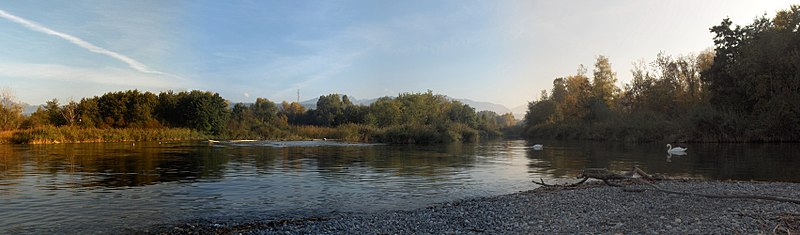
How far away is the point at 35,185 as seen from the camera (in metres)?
16.2

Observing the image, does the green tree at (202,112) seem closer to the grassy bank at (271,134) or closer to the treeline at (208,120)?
the treeline at (208,120)

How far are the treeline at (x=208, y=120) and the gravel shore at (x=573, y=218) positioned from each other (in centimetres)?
4180

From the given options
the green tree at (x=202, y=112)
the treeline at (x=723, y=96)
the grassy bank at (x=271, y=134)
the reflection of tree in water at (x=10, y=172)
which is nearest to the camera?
the reflection of tree in water at (x=10, y=172)

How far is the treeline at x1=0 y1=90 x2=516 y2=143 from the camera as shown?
55438 millimetres

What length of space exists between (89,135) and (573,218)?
61.2m

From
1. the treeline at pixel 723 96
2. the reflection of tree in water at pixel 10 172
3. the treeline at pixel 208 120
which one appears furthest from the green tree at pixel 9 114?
the treeline at pixel 723 96

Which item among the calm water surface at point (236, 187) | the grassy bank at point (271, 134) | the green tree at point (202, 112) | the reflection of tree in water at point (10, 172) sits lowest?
the calm water surface at point (236, 187)

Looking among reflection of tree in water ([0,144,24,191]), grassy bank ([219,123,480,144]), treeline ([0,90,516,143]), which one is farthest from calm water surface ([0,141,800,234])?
treeline ([0,90,516,143])

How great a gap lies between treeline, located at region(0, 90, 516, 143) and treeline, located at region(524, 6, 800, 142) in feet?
68.9

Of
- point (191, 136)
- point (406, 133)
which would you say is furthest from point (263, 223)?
point (191, 136)

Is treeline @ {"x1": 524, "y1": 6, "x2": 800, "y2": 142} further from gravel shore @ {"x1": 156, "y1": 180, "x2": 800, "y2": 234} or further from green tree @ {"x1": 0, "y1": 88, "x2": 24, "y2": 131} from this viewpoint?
green tree @ {"x1": 0, "y1": 88, "x2": 24, "y2": 131}

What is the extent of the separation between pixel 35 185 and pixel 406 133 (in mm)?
39298

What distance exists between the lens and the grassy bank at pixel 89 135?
4847cm

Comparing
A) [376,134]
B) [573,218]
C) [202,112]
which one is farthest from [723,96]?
[202,112]
